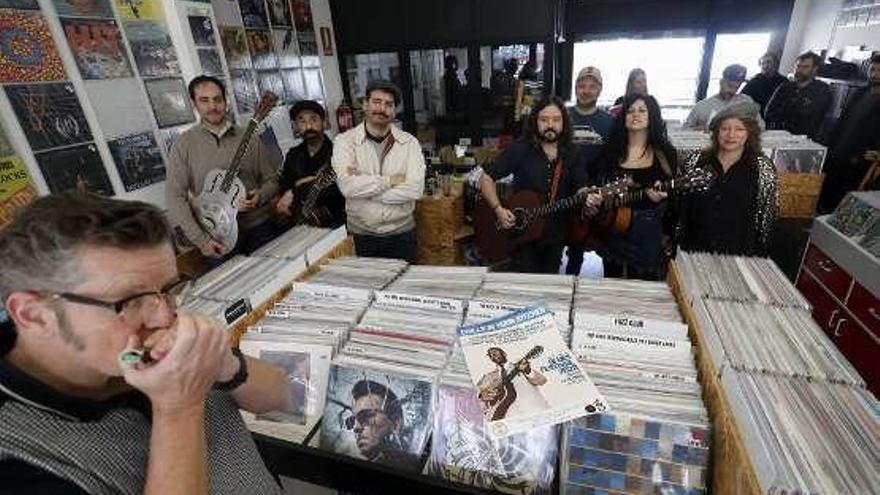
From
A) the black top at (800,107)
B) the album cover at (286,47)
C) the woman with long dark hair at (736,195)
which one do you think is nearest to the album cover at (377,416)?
the woman with long dark hair at (736,195)

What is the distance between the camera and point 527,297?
1532mm

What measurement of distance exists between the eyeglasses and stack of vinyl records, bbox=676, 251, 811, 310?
138 cm

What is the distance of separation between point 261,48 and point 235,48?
0.42m

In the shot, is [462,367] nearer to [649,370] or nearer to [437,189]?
[649,370]

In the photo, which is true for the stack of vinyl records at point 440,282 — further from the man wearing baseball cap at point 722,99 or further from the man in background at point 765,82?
the man in background at point 765,82

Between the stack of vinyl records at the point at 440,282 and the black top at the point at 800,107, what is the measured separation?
5.51 meters

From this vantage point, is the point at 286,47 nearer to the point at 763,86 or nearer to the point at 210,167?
the point at 210,167

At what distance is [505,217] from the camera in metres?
2.99

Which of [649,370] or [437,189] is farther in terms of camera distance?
[437,189]

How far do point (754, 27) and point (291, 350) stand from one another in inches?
330

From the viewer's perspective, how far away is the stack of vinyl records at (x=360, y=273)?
1.70m

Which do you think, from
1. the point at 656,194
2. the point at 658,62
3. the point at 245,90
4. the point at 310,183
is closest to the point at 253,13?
the point at 245,90

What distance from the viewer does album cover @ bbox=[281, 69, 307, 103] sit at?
5.12 meters

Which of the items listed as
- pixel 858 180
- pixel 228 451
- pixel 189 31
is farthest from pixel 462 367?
pixel 858 180
